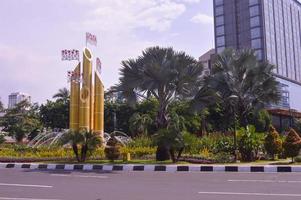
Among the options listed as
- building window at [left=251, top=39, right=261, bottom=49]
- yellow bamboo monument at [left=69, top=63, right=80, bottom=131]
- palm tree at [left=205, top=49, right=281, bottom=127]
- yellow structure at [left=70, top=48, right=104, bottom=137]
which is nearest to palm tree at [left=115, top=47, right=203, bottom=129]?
palm tree at [left=205, top=49, right=281, bottom=127]

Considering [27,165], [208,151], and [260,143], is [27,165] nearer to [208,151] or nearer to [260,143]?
[208,151]

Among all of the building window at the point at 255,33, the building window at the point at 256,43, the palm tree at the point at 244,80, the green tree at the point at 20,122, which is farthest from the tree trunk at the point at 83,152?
the building window at the point at 255,33

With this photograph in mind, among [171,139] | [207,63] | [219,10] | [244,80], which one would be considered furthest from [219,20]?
[171,139]

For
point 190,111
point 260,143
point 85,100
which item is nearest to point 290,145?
point 260,143

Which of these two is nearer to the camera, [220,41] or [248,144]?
[248,144]

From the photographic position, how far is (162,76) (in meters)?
19.2

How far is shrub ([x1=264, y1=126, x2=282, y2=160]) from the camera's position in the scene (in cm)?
1958

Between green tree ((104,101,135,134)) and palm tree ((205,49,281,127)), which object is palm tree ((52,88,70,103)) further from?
palm tree ((205,49,281,127))

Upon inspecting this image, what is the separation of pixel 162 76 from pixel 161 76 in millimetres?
45

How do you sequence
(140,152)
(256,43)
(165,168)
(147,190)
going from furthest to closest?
(256,43) < (140,152) < (165,168) < (147,190)

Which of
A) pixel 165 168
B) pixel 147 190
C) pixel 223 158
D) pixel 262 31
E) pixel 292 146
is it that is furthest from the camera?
pixel 262 31

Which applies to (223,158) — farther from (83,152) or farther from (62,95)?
(62,95)

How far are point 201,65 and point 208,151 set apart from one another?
5.06 m

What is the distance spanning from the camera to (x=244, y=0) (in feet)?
292
